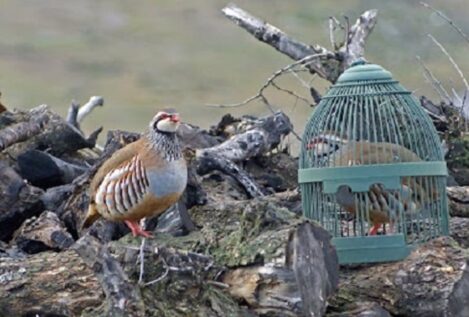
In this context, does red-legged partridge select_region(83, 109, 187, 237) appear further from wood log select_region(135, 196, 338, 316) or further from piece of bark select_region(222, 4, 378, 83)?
piece of bark select_region(222, 4, 378, 83)

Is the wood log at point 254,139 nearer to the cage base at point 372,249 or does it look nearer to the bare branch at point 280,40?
the bare branch at point 280,40

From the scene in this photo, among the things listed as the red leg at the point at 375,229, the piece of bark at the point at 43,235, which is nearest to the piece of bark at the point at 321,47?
the red leg at the point at 375,229

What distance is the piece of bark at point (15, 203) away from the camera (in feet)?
28.9

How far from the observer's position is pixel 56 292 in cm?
712

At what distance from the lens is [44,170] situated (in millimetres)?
9273

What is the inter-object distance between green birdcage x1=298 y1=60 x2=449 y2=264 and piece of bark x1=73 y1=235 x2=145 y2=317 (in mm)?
1534

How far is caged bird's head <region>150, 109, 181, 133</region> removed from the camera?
775 centimetres

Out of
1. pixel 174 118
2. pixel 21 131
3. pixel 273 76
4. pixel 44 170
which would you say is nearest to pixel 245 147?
pixel 273 76

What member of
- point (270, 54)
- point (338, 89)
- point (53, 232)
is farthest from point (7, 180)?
point (270, 54)

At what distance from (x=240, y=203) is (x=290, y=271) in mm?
1640

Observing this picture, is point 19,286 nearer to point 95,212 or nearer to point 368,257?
point 95,212

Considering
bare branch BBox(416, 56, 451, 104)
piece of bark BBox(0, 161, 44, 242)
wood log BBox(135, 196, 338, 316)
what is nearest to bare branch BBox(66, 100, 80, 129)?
piece of bark BBox(0, 161, 44, 242)

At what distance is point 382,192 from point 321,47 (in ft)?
12.2

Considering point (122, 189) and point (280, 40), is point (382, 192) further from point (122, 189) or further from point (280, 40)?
point (280, 40)
